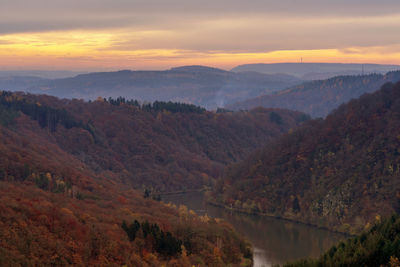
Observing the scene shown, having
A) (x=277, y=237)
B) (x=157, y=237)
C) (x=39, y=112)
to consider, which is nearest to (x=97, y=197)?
(x=157, y=237)

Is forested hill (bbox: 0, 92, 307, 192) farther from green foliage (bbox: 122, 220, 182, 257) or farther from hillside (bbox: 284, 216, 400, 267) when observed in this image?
hillside (bbox: 284, 216, 400, 267)

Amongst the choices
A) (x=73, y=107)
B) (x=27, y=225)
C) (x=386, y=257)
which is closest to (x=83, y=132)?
(x=73, y=107)

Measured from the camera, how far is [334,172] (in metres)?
110

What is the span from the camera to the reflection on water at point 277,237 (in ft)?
269

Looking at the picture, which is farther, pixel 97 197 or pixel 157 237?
Answer: pixel 97 197

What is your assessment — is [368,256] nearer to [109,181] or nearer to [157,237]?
[157,237]

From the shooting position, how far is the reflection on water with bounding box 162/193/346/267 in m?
81.9

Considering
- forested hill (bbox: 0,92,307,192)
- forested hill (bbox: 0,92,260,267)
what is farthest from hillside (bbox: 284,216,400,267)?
forested hill (bbox: 0,92,307,192)

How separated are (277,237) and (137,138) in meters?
79.6

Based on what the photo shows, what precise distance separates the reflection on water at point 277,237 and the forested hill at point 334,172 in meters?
2.86

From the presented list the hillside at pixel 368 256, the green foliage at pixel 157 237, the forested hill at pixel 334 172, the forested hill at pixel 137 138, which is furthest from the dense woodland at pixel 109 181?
the hillside at pixel 368 256

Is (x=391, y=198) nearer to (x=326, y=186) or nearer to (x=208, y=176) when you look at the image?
(x=326, y=186)

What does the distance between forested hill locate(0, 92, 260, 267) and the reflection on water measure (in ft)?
19.4

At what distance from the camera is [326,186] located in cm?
10738
